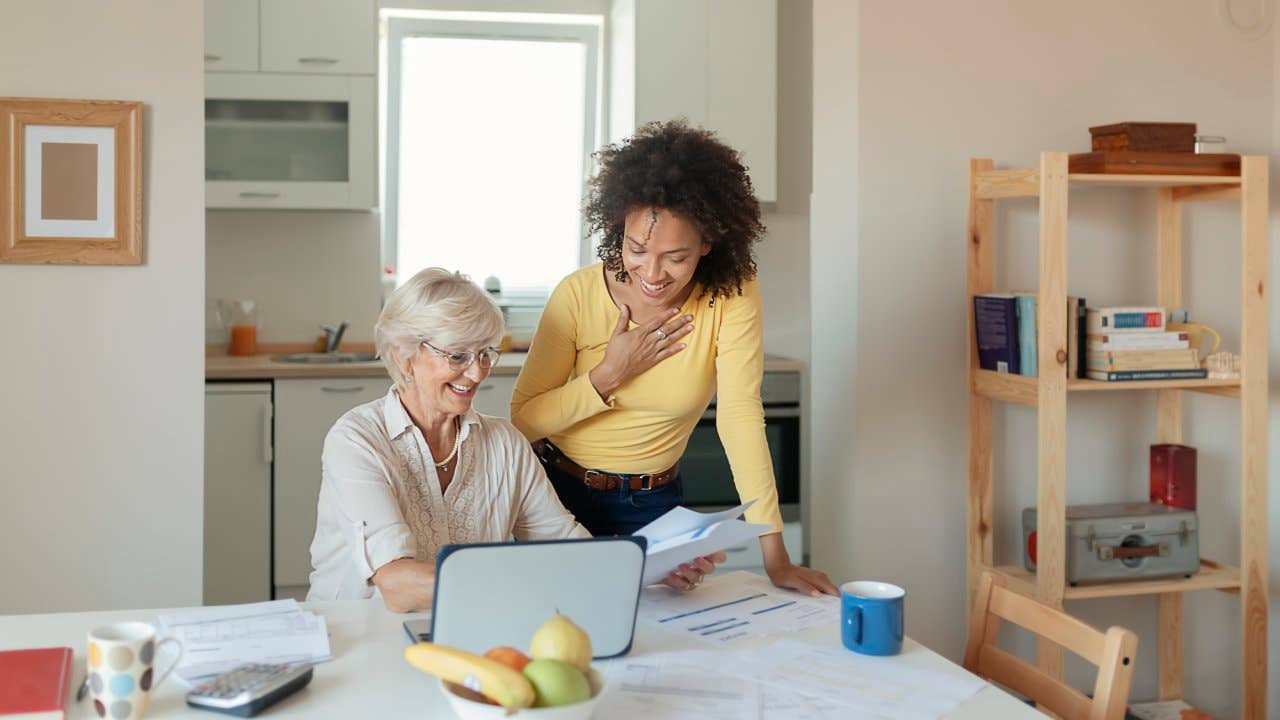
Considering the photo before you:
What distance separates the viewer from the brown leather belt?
2.36 m

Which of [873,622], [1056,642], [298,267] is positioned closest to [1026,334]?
[1056,642]

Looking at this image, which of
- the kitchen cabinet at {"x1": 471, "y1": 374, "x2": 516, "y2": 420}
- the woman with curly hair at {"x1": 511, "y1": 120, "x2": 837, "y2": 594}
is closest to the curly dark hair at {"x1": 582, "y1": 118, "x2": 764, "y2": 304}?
the woman with curly hair at {"x1": 511, "y1": 120, "x2": 837, "y2": 594}

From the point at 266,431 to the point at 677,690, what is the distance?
286 cm

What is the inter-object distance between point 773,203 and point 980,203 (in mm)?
1831

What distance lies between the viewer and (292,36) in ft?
14.2

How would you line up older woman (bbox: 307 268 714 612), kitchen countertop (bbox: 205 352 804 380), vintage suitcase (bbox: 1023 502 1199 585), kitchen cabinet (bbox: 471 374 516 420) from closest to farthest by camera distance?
older woman (bbox: 307 268 714 612) < vintage suitcase (bbox: 1023 502 1199 585) < kitchen countertop (bbox: 205 352 804 380) < kitchen cabinet (bbox: 471 374 516 420)

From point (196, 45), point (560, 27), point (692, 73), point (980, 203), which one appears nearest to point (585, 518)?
point (980, 203)

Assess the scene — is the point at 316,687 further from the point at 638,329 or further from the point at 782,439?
the point at 782,439

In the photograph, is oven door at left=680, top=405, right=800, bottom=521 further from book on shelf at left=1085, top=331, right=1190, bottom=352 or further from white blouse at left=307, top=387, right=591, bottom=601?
white blouse at left=307, top=387, right=591, bottom=601

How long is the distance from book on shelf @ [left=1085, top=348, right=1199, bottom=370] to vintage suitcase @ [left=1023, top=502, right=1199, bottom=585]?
1.16 ft

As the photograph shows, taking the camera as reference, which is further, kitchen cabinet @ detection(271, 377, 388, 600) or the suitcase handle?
kitchen cabinet @ detection(271, 377, 388, 600)

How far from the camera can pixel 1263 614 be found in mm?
2980

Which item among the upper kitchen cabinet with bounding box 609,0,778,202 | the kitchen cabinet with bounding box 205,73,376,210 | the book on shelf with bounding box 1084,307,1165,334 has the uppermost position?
Result: the upper kitchen cabinet with bounding box 609,0,778,202

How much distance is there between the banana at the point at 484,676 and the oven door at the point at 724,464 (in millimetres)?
3012
